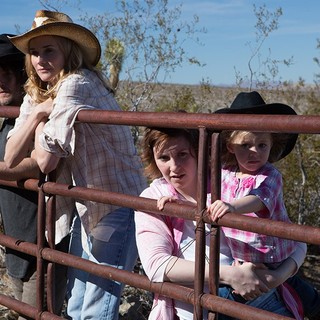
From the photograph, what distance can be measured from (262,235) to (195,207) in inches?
11.5

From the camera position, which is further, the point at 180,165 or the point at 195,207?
the point at 180,165

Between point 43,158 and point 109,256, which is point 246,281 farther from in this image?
point 43,158

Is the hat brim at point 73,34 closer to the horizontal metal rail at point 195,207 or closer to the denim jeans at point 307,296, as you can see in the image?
the horizontal metal rail at point 195,207

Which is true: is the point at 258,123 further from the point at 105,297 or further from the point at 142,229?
the point at 105,297

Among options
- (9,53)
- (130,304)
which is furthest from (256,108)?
(130,304)

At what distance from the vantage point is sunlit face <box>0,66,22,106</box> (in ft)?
12.9

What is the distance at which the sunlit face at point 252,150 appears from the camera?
9.75 ft

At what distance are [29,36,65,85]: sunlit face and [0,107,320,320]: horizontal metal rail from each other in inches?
14.7

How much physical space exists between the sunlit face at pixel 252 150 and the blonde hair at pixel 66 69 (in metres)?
0.72

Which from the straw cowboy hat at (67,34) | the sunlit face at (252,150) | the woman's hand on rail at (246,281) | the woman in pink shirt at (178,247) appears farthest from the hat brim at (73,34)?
the woman's hand on rail at (246,281)

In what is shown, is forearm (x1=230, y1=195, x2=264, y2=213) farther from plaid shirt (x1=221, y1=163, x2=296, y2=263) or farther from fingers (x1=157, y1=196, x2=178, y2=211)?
fingers (x1=157, y1=196, x2=178, y2=211)

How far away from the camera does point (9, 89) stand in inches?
155

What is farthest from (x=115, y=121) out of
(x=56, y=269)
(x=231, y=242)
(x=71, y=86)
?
(x=56, y=269)

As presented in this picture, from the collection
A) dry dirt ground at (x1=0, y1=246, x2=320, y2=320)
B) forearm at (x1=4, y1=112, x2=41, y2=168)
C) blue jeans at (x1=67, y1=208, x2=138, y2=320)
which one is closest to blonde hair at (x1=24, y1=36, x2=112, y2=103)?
forearm at (x1=4, y1=112, x2=41, y2=168)
